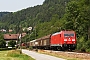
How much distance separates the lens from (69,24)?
8531cm

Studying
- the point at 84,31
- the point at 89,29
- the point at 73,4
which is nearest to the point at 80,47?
the point at 89,29

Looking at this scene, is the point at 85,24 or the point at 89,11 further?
the point at 85,24

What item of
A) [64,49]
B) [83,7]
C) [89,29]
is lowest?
[64,49]

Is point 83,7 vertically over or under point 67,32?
over

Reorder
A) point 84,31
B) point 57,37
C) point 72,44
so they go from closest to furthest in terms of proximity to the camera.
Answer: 1. point 72,44
2. point 57,37
3. point 84,31

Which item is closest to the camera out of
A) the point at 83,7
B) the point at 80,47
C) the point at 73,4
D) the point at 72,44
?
the point at 72,44

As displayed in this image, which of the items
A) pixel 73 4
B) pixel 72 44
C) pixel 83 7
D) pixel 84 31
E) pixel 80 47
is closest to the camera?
pixel 72 44

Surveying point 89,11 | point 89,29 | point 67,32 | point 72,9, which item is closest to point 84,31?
point 89,29

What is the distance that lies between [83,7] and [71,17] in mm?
22511

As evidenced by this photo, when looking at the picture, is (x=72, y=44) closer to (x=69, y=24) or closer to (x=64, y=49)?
(x=64, y=49)

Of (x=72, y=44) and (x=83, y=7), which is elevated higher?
(x=83, y=7)

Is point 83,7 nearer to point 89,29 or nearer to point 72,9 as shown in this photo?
point 89,29

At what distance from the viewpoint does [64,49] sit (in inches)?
1964

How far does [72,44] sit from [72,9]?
3624cm
